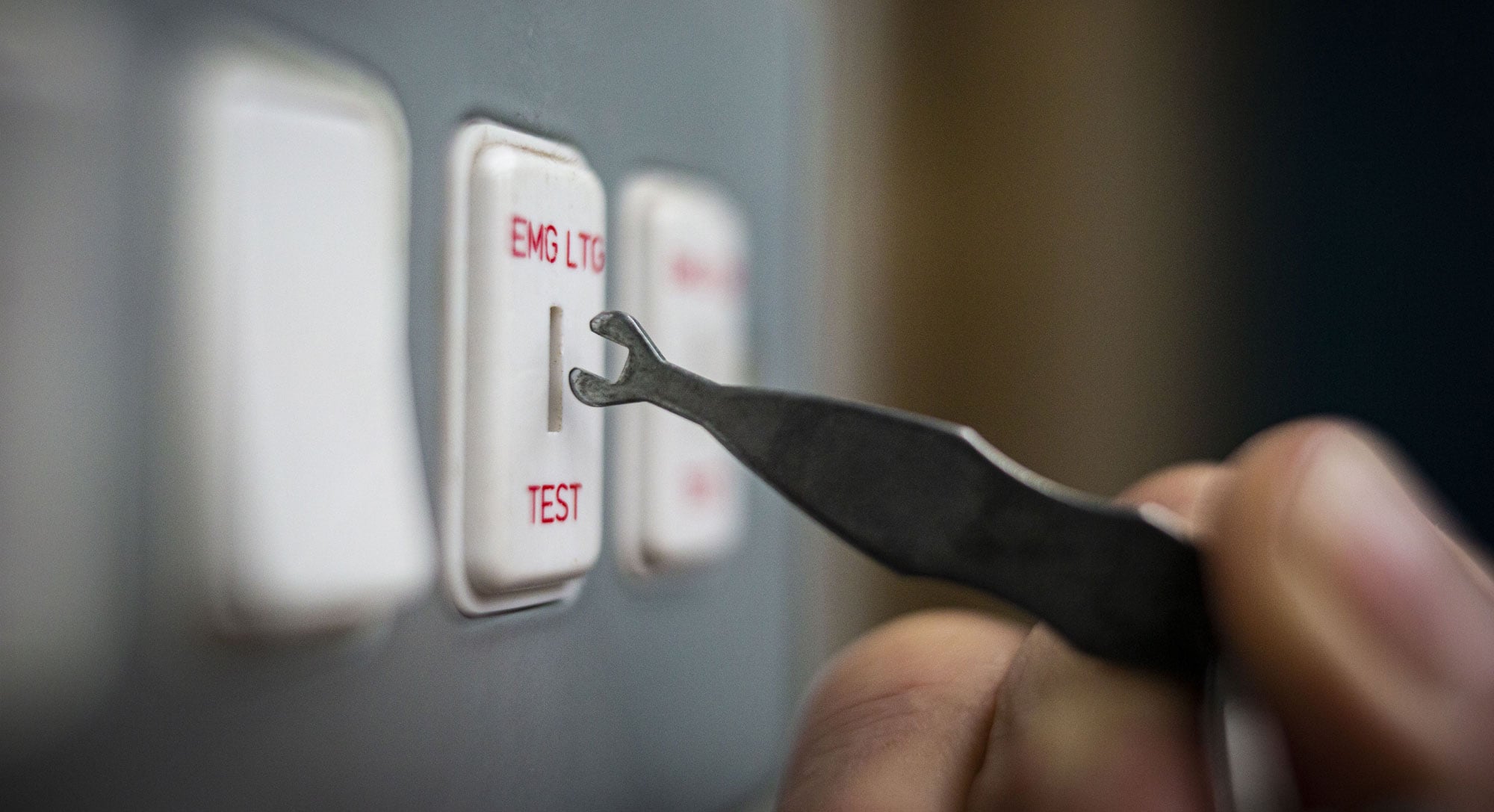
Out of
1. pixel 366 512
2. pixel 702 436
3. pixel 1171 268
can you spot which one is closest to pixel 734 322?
pixel 702 436

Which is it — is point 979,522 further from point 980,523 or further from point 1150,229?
point 1150,229

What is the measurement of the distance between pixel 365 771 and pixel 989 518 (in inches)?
5.1

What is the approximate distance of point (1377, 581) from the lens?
18 cm

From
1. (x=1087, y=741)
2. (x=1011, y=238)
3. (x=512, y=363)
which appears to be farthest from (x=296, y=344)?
(x=1011, y=238)

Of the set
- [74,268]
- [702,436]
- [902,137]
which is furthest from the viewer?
[902,137]

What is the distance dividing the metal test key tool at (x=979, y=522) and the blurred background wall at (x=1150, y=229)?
24 centimetres

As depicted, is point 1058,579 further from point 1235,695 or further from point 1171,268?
point 1171,268

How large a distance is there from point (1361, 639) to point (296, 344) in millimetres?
188

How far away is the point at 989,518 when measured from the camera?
0.18m

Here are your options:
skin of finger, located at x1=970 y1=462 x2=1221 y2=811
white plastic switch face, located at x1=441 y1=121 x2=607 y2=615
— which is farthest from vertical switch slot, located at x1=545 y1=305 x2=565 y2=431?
skin of finger, located at x1=970 y1=462 x2=1221 y2=811

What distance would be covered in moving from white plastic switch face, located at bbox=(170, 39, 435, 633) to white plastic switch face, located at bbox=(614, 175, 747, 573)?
0.27ft

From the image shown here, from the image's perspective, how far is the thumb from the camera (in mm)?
177

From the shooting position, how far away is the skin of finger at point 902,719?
28cm

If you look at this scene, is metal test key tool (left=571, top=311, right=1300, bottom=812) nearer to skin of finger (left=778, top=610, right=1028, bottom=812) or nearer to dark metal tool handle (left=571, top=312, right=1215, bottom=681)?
dark metal tool handle (left=571, top=312, right=1215, bottom=681)
